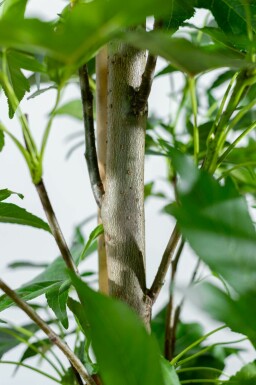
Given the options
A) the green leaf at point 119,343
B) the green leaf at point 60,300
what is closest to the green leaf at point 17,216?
the green leaf at point 60,300

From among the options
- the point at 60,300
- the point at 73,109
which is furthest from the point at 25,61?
the point at 73,109

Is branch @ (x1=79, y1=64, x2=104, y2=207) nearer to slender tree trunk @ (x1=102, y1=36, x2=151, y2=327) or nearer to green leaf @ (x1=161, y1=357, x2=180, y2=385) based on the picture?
slender tree trunk @ (x1=102, y1=36, x2=151, y2=327)

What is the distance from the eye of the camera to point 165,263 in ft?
1.18

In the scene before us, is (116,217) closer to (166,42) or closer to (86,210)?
(166,42)

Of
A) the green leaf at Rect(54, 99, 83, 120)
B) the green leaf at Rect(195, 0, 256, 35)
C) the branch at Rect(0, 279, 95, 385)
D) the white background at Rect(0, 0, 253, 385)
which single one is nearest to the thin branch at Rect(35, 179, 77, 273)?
the branch at Rect(0, 279, 95, 385)

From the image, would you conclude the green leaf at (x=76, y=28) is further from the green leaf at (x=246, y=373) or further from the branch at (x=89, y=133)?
the green leaf at (x=246, y=373)

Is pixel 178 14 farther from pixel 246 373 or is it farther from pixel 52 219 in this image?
pixel 246 373

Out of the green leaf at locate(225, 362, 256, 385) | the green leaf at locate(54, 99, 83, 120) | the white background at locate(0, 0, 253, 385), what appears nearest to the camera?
the green leaf at locate(225, 362, 256, 385)

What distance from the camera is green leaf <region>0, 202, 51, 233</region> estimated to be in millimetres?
374

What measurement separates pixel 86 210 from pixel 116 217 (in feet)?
3.11

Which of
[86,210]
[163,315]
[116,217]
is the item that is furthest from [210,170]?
[86,210]

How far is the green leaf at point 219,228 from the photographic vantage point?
223 mm

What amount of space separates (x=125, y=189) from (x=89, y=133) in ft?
0.13

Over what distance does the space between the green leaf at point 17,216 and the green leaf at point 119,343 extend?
0.15 m
